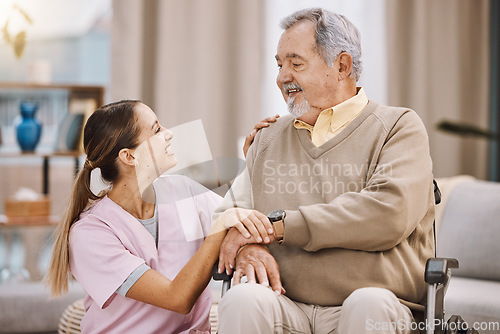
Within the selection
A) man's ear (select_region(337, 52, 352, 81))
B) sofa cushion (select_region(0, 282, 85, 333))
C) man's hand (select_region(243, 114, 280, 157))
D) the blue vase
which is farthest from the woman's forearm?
the blue vase

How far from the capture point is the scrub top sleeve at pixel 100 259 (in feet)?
5.13

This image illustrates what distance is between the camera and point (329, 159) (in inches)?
67.1

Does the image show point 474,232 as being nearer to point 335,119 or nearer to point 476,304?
point 476,304

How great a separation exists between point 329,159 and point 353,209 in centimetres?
19

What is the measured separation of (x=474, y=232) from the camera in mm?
2672

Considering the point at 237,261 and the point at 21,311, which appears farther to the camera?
the point at 21,311

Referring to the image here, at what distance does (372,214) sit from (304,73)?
481mm

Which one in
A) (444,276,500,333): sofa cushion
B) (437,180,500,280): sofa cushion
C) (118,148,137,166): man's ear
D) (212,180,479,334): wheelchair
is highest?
(118,148,137,166): man's ear

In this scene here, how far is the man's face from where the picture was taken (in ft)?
5.84

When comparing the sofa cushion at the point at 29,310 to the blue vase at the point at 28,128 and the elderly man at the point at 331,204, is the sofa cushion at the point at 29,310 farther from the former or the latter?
the blue vase at the point at 28,128

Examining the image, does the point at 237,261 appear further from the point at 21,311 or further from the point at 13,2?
the point at 13,2

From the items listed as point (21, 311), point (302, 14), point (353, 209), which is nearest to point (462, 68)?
point (302, 14)

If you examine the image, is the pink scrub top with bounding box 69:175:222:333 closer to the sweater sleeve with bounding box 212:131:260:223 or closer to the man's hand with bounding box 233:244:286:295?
the sweater sleeve with bounding box 212:131:260:223

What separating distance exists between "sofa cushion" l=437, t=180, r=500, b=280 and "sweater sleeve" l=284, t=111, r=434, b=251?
116 cm
